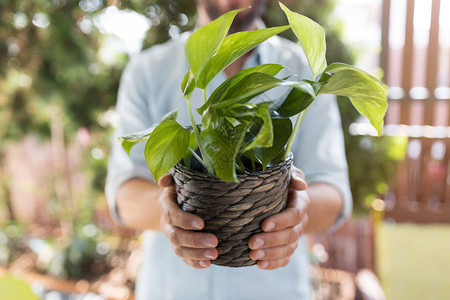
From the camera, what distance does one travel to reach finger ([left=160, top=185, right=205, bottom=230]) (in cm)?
33

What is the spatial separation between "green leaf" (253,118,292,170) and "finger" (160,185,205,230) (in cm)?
8

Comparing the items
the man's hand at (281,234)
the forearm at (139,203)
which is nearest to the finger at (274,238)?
the man's hand at (281,234)

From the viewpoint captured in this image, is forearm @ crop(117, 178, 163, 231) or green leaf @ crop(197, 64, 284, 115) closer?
green leaf @ crop(197, 64, 284, 115)

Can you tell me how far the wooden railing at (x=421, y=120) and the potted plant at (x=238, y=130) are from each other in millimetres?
1355

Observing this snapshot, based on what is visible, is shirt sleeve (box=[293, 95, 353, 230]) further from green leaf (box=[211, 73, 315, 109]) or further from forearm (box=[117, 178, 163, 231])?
green leaf (box=[211, 73, 315, 109])

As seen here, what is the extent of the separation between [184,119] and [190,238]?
353 millimetres

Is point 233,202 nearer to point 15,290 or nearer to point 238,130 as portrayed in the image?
point 238,130

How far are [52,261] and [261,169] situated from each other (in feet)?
5.69

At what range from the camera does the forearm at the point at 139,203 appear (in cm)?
60

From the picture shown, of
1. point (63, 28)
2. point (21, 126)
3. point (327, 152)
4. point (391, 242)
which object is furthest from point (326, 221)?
point (21, 126)

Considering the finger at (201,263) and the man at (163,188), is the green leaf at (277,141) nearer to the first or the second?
the finger at (201,263)

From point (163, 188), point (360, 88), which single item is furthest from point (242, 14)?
point (360, 88)

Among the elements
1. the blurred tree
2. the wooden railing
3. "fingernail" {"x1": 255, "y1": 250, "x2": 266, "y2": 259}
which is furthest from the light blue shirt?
the wooden railing

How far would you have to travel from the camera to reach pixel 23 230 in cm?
214
